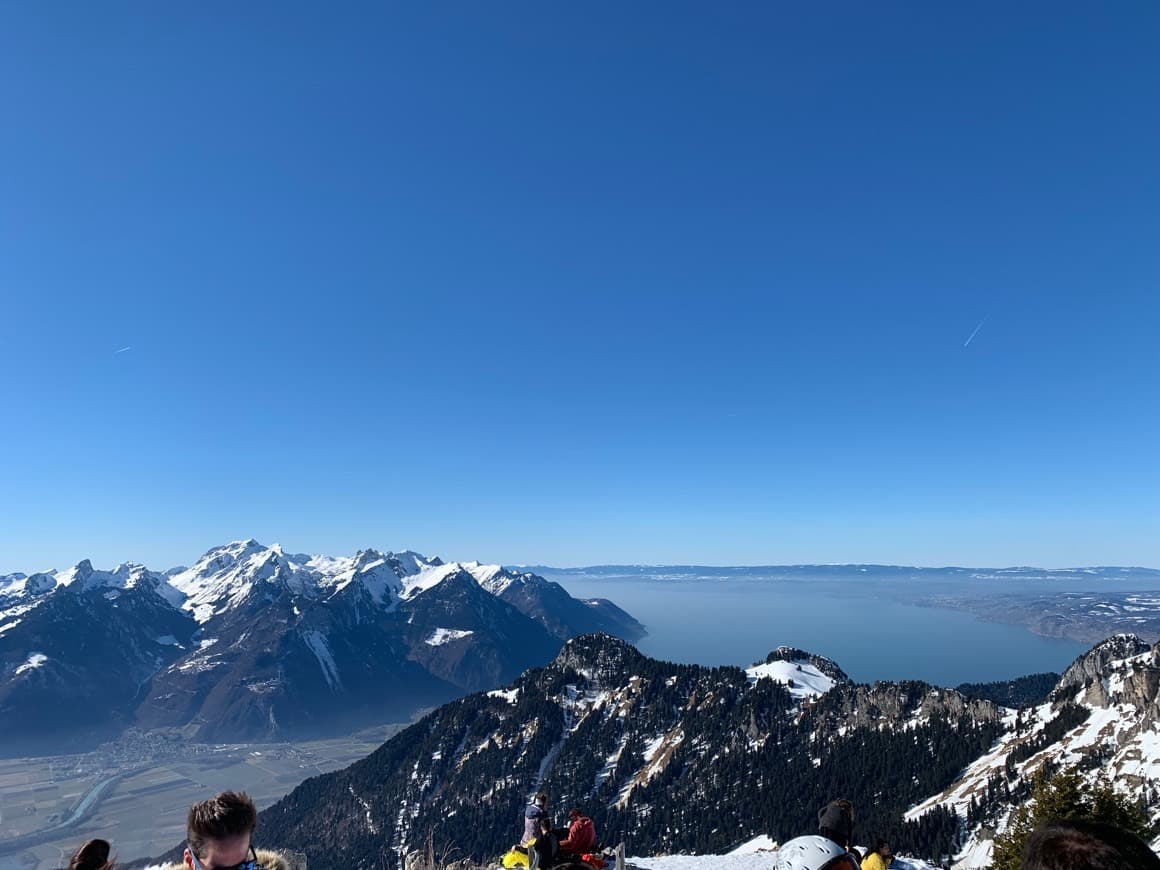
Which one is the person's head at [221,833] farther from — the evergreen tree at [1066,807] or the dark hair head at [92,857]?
the evergreen tree at [1066,807]

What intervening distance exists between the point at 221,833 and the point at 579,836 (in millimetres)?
15374

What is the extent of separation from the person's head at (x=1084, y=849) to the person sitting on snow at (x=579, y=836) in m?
17.2

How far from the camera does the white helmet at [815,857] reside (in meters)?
8.88

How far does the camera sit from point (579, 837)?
65.0 feet

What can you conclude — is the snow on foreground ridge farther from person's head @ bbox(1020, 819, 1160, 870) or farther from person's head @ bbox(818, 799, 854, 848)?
person's head @ bbox(1020, 819, 1160, 870)

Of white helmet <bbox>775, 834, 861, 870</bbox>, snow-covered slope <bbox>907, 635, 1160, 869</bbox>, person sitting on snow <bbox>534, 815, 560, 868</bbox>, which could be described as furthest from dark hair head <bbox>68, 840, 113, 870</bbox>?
snow-covered slope <bbox>907, 635, 1160, 869</bbox>

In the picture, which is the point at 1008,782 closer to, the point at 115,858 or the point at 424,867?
the point at 424,867

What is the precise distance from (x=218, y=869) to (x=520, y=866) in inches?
642

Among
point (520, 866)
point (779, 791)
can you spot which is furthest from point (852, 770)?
point (520, 866)

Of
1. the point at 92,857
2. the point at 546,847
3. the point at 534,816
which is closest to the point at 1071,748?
the point at 534,816

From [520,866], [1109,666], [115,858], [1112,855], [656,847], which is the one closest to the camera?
[1112,855]

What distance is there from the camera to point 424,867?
21781mm

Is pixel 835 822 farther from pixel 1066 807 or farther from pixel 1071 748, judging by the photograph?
pixel 1071 748

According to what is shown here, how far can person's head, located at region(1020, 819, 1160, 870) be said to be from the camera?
4371mm
